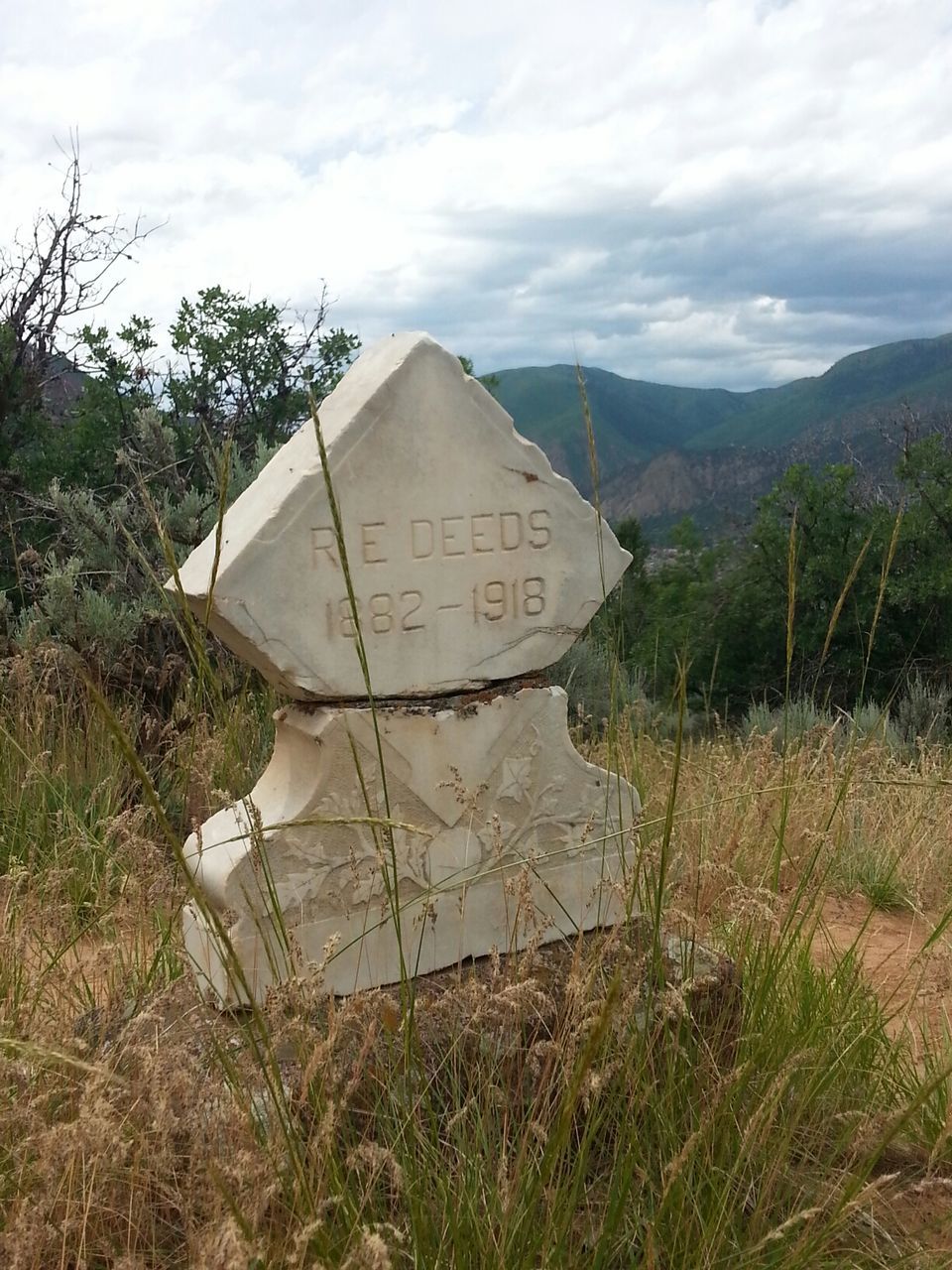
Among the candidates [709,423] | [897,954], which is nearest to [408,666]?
[897,954]

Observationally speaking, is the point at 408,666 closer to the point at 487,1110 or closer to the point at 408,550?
the point at 408,550

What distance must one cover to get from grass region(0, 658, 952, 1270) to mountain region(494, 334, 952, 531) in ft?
45.5

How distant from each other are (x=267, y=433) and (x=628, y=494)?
3558cm

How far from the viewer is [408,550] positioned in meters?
2.60

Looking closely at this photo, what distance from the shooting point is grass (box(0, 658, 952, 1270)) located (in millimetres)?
1626

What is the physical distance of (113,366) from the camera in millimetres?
7941

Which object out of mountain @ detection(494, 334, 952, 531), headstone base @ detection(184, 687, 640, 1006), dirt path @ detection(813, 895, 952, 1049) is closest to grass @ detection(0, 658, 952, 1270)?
headstone base @ detection(184, 687, 640, 1006)

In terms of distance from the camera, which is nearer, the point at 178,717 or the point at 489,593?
the point at 489,593

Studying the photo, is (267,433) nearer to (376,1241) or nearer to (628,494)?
(376,1241)

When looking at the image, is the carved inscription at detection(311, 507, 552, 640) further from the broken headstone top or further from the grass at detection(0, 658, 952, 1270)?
the grass at detection(0, 658, 952, 1270)

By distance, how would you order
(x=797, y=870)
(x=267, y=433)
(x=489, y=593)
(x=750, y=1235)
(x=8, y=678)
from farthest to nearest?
1. (x=267, y=433)
2. (x=8, y=678)
3. (x=797, y=870)
4. (x=489, y=593)
5. (x=750, y=1235)

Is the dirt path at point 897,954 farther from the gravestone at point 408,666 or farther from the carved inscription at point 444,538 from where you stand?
the carved inscription at point 444,538

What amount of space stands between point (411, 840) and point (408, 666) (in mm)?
398

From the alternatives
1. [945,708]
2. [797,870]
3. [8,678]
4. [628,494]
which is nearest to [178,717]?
[8,678]
